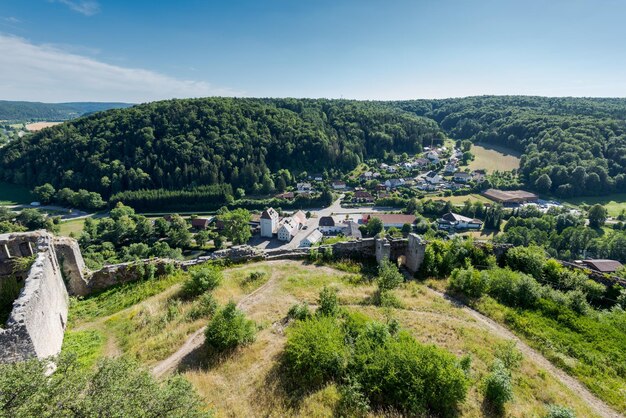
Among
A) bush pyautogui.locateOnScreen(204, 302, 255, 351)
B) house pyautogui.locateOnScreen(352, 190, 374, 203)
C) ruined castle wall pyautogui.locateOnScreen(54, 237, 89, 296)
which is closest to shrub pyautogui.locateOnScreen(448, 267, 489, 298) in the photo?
bush pyautogui.locateOnScreen(204, 302, 255, 351)

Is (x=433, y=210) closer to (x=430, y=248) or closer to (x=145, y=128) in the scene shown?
(x=430, y=248)

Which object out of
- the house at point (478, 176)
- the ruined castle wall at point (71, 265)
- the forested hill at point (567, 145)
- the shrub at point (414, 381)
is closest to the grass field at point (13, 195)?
the ruined castle wall at point (71, 265)

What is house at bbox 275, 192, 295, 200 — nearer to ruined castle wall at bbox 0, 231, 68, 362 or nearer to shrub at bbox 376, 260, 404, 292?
ruined castle wall at bbox 0, 231, 68, 362

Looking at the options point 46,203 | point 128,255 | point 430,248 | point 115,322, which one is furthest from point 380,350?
point 46,203

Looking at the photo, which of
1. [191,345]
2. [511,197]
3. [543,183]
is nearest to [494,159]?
[543,183]

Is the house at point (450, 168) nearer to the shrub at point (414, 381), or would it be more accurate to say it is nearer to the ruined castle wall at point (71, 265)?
the shrub at point (414, 381)

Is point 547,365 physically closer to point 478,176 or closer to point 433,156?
point 478,176
